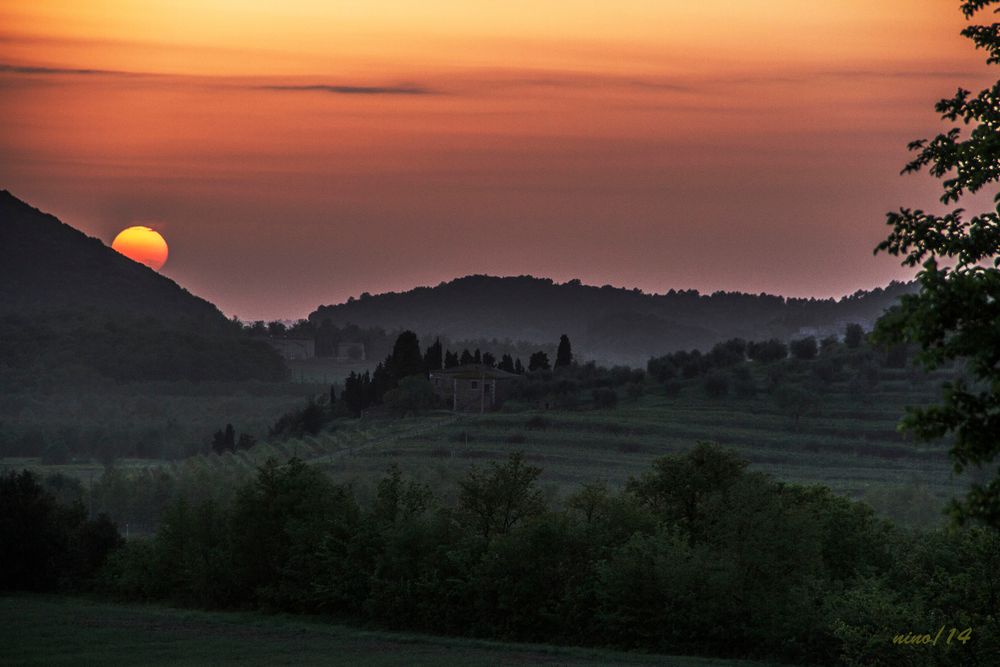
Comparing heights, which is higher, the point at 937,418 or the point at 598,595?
the point at 937,418

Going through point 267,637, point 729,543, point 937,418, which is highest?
point 937,418

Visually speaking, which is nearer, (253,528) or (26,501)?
(253,528)

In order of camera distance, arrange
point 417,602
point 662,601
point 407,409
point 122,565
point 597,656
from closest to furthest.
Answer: point 597,656 → point 662,601 → point 417,602 → point 122,565 → point 407,409

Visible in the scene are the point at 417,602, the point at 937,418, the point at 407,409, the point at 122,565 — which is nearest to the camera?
the point at 937,418

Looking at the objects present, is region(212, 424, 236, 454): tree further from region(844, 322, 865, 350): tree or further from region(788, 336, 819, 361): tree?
region(844, 322, 865, 350): tree

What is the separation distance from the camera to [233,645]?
2047 inches

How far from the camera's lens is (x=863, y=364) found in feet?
576

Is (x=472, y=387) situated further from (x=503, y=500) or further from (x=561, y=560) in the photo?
(x=561, y=560)

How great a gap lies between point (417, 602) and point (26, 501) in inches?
1126

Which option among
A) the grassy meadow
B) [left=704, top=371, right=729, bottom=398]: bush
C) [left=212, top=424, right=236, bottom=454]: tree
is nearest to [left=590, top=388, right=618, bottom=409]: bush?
the grassy meadow

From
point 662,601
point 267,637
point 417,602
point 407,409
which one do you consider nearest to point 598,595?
point 662,601

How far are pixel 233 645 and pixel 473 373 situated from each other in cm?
13056

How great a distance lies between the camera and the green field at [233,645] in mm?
47688

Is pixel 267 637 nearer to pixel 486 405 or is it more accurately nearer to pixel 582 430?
pixel 582 430
